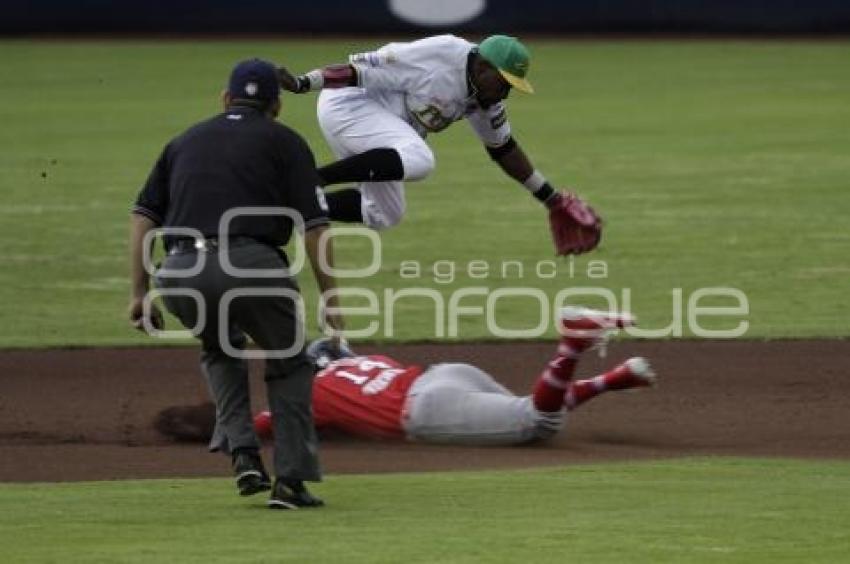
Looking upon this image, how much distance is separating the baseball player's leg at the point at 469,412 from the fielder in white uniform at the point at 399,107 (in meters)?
1.51

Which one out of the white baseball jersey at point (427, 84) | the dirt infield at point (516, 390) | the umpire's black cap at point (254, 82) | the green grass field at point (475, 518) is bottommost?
the dirt infield at point (516, 390)

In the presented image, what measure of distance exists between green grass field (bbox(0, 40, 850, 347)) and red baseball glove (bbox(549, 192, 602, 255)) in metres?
2.00

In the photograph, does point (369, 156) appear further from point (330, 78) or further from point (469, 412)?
point (469, 412)

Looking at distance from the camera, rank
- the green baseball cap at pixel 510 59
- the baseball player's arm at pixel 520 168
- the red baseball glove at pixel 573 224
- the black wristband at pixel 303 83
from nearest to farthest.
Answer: the black wristband at pixel 303 83 < the green baseball cap at pixel 510 59 < the baseball player's arm at pixel 520 168 < the red baseball glove at pixel 573 224

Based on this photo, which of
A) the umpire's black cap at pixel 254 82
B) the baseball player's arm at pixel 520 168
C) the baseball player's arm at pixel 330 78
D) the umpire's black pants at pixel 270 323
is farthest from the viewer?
the baseball player's arm at pixel 520 168

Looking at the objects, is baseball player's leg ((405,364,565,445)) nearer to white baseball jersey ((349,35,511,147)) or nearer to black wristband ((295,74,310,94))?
black wristband ((295,74,310,94))

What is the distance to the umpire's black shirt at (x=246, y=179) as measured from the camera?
8.28 meters

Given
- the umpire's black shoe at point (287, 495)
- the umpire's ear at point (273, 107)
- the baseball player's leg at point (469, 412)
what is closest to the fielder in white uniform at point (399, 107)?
the baseball player's leg at point (469, 412)

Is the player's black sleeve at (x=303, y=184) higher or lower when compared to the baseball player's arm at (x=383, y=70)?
lower

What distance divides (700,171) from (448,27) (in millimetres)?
12542

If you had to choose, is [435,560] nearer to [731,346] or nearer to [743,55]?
[731,346]

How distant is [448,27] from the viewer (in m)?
34.8

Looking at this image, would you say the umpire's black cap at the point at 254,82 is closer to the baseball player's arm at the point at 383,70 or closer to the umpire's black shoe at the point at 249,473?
the umpire's black shoe at the point at 249,473

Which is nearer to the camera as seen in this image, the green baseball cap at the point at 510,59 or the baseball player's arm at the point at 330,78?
the green baseball cap at the point at 510,59
